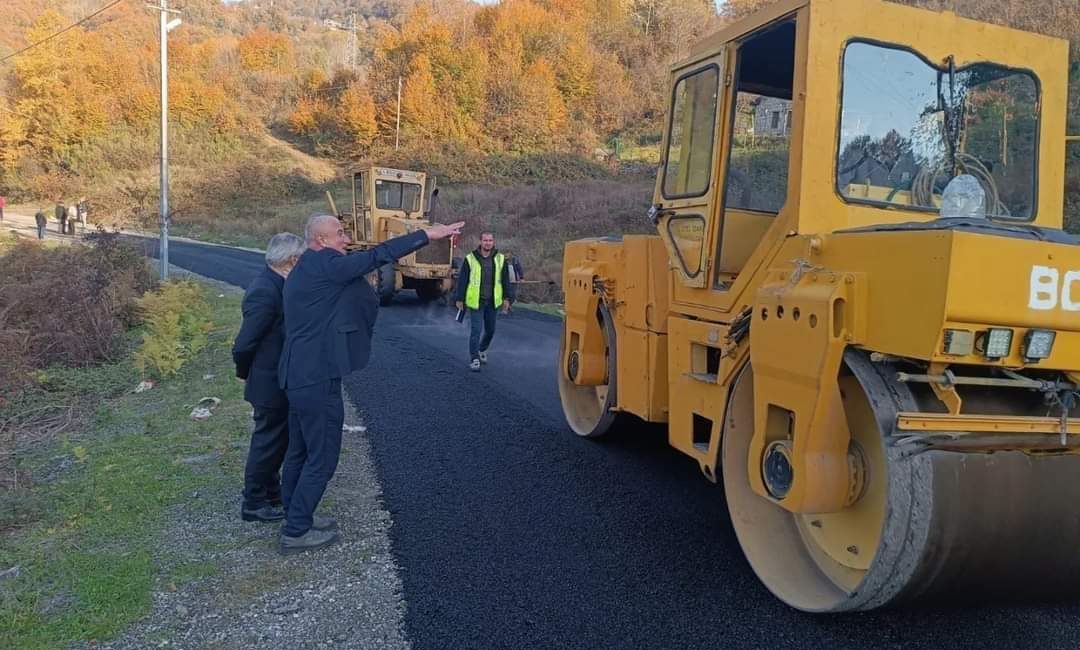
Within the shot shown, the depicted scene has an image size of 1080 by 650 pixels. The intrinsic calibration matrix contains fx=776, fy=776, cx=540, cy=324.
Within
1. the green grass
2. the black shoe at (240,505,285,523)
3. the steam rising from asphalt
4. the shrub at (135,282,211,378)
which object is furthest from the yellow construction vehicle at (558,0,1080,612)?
the shrub at (135,282,211,378)

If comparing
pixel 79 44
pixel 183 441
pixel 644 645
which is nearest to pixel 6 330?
pixel 183 441

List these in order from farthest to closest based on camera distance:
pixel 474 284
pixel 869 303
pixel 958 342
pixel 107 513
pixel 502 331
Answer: pixel 502 331, pixel 474 284, pixel 107 513, pixel 869 303, pixel 958 342

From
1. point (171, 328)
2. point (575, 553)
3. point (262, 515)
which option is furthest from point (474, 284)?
point (575, 553)

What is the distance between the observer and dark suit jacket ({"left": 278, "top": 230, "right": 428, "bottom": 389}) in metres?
3.87

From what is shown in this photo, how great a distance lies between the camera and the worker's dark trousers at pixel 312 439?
3.94 m

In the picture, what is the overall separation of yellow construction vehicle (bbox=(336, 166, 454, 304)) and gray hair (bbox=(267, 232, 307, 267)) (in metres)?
10.5

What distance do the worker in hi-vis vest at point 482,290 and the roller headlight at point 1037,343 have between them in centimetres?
670

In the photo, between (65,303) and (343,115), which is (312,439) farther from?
(343,115)

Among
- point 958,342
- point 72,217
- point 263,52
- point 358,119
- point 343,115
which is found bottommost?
point 958,342

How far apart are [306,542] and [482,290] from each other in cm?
529

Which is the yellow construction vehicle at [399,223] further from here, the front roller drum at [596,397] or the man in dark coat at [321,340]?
the man in dark coat at [321,340]

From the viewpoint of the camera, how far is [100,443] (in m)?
6.50

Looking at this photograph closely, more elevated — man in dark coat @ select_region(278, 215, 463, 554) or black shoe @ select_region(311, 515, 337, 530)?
man in dark coat @ select_region(278, 215, 463, 554)

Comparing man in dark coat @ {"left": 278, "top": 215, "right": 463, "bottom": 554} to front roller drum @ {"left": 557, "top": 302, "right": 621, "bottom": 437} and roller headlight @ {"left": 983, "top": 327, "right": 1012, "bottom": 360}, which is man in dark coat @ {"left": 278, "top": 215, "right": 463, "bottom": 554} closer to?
front roller drum @ {"left": 557, "top": 302, "right": 621, "bottom": 437}
